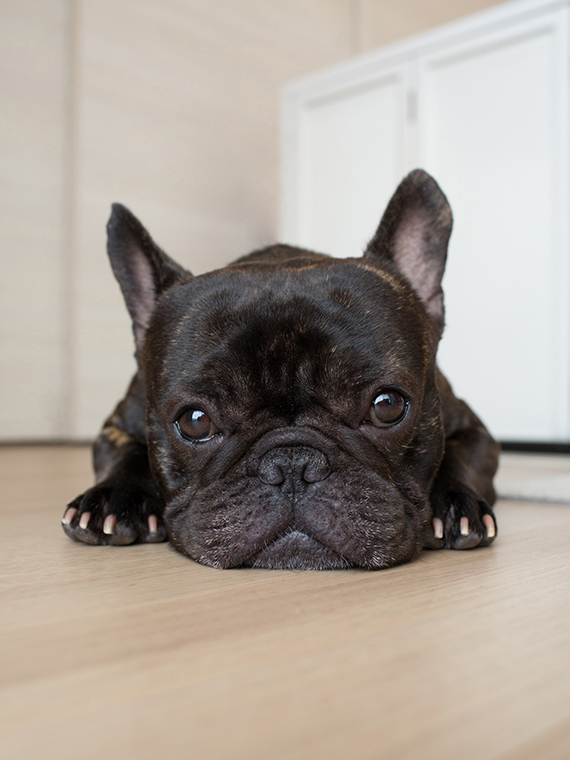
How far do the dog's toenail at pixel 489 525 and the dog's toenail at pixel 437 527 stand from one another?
0.32ft

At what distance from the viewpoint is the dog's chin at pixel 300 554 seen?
3.70ft

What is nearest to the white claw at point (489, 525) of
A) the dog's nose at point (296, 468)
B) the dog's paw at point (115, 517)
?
the dog's nose at point (296, 468)

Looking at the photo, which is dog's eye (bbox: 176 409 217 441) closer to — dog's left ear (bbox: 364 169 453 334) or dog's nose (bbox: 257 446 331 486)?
dog's nose (bbox: 257 446 331 486)

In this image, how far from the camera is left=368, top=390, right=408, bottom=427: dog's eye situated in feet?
4.08

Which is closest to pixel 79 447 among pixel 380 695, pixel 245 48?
pixel 245 48

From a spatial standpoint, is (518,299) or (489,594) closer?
(489,594)

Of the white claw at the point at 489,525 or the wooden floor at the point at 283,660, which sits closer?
the wooden floor at the point at 283,660

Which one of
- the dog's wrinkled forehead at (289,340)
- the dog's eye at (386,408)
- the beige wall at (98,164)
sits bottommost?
the dog's eye at (386,408)

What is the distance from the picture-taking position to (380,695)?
598mm

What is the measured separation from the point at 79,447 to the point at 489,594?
142 inches

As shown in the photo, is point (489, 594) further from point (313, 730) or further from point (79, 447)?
point (79, 447)

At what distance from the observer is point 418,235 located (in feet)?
5.19

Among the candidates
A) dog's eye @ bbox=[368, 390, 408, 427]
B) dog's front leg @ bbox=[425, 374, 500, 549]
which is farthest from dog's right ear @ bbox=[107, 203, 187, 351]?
dog's front leg @ bbox=[425, 374, 500, 549]

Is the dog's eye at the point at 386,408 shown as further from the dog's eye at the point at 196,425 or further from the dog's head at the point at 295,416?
the dog's eye at the point at 196,425
